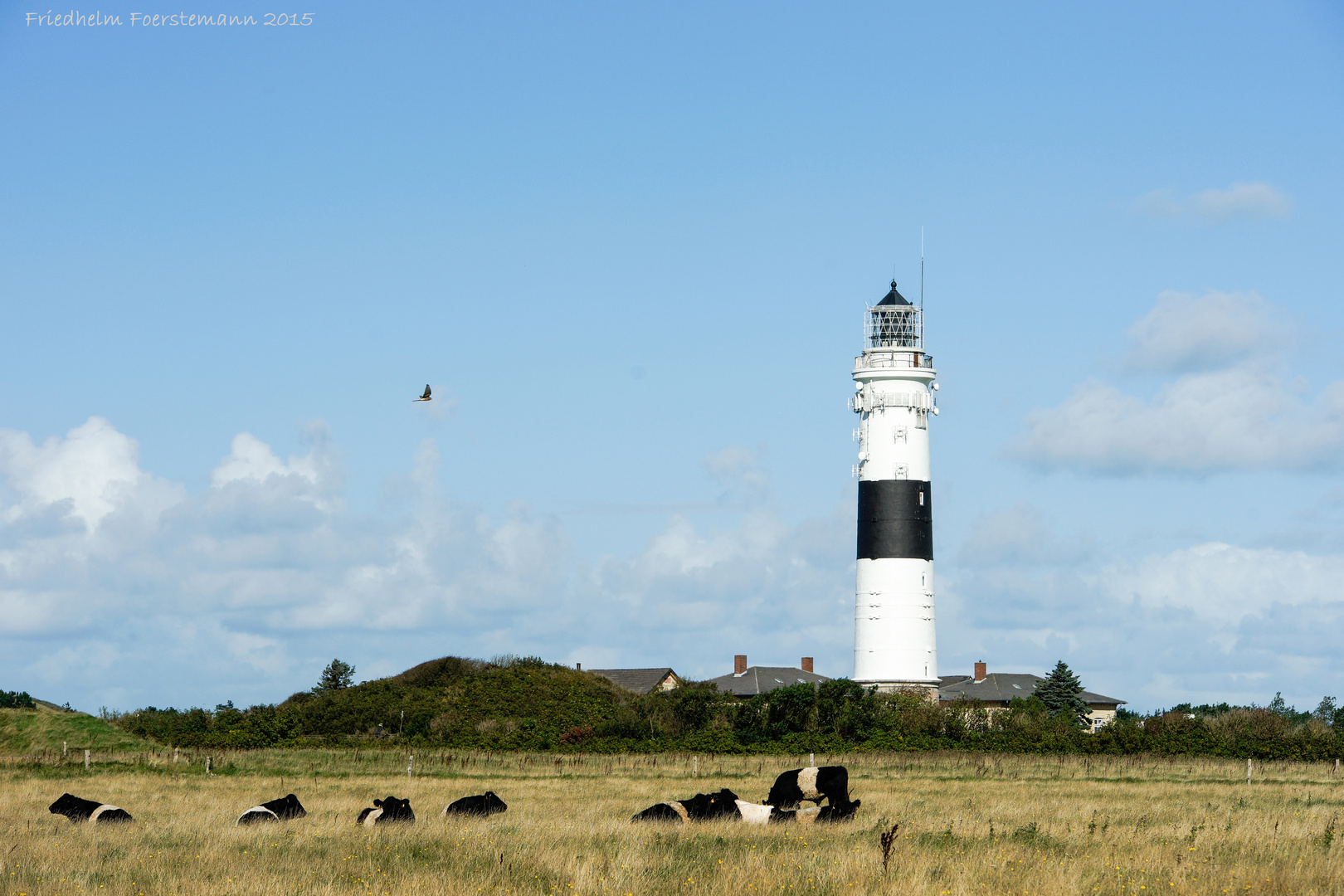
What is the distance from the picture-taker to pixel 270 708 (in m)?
74.8

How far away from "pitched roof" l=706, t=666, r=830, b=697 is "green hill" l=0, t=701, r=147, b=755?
47374 millimetres

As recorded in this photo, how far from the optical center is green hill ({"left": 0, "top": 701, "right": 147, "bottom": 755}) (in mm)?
57438

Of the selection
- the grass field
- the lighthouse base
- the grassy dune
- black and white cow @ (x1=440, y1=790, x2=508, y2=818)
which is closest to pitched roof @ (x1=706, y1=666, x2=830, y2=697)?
the lighthouse base

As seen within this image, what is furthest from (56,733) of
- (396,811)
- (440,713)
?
(396,811)

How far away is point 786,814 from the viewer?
22.6m

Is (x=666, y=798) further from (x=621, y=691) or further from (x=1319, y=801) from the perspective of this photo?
(x=621, y=691)

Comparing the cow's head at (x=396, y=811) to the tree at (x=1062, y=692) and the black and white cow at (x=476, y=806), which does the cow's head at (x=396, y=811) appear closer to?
the black and white cow at (x=476, y=806)

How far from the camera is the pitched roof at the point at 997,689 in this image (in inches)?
3784

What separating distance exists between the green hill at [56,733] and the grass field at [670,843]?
67.4ft

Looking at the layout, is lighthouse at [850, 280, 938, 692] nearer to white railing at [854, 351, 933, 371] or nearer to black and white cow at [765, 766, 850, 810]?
white railing at [854, 351, 933, 371]

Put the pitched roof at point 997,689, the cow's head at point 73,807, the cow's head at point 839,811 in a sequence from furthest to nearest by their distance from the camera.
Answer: the pitched roof at point 997,689
the cow's head at point 73,807
the cow's head at point 839,811

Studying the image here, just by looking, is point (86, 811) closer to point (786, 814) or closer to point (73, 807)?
point (73, 807)

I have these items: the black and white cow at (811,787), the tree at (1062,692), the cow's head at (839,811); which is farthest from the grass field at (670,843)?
the tree at (1062,692)

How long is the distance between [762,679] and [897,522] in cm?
3970
